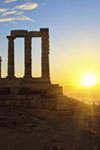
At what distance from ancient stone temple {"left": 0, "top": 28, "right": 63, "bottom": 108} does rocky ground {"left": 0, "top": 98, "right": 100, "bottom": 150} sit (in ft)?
4.78

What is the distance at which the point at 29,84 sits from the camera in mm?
31453

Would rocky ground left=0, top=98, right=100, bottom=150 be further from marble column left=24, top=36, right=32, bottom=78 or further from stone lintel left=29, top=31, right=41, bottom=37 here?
stone lintel left=29, top=31, right=41, bottom=37

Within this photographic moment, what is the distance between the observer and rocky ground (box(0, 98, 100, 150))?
17203 mm

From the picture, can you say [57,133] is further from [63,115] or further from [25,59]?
[25,59]

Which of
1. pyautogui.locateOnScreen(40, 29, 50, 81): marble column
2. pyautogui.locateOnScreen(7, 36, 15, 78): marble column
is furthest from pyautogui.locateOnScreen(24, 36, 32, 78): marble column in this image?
pyautogui.locateOnScreen(7, 36, 15, 78): marble column

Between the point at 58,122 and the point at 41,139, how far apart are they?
4987 millimetres

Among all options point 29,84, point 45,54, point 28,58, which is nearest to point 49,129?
point 29,84

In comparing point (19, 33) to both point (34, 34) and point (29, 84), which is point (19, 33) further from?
point (29, 84)

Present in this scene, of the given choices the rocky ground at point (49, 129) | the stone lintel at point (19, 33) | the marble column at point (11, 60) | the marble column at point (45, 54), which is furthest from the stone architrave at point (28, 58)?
the rocky ground at point (49, 129)

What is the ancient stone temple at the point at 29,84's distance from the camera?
26719mm

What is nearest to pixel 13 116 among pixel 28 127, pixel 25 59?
pixel 28 127

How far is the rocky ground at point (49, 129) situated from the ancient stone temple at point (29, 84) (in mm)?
1458

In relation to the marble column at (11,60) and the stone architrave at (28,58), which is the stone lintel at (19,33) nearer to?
the stone architrave at (28,58)

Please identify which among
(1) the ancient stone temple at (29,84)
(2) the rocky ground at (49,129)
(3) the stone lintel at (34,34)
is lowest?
(2) the rocky ground at (49,129)
